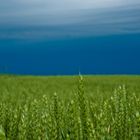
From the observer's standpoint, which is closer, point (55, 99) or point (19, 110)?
point (55, 99)

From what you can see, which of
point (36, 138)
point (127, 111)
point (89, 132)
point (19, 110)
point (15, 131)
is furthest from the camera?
point (19, 110)

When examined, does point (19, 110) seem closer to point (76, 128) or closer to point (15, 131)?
point (15, 131)

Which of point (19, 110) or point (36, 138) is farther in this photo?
point (19, 110)

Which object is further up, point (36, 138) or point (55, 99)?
point (55, 99)

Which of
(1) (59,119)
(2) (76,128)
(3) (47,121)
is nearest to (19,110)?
(1) (59,119)

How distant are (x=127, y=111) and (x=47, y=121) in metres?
0.91

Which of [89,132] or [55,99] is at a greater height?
[55,99]

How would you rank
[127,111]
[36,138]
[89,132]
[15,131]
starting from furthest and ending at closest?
[127,111], [15,131], [36,138], [89,132]

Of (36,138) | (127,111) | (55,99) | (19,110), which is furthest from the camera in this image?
(19,110)

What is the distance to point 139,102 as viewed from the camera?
3.09m

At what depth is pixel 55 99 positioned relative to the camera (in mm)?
2732

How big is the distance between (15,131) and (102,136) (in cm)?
86

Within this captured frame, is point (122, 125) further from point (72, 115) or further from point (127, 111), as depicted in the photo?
point (72, 115)

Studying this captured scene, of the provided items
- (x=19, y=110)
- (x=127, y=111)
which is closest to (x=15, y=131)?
(x=19, y=110)
